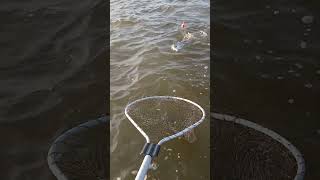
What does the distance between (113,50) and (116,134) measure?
2.18 metres

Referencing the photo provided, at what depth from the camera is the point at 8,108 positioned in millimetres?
4652

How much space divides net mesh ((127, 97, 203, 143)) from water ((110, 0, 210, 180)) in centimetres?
16

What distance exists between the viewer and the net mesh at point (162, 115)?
13.8 feet

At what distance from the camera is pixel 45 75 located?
525 centimetres
